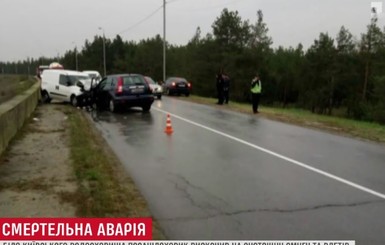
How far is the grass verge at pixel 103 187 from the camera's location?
628 cm

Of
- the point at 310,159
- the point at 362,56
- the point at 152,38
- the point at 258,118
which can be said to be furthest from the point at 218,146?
the point at 152,38

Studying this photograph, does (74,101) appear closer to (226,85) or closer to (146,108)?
(146,108)

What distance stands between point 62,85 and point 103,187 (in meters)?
19.6

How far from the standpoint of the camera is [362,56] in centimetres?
6519

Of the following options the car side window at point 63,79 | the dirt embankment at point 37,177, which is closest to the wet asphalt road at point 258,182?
the dirt embankment at point 37,177

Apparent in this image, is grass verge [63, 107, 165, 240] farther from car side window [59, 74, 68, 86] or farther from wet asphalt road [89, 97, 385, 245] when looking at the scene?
car side window [59, 74, 68, 86]

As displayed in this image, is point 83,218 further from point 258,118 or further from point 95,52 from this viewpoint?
point 95,52

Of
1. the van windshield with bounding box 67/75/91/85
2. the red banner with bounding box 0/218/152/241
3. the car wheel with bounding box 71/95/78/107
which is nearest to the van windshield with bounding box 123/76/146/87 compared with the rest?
the car wheel with bounding box 71/95/78/107

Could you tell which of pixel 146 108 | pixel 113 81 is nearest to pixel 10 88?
pixel 113 81

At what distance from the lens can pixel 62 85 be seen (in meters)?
26.0

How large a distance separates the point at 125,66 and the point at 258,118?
80.3 metres

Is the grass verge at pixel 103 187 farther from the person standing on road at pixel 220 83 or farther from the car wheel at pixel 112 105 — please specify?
the person standing on road at pixel 220 83

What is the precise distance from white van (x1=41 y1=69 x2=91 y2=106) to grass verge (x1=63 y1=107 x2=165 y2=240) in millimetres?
14146

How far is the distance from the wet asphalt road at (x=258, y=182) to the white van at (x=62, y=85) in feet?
37.3
